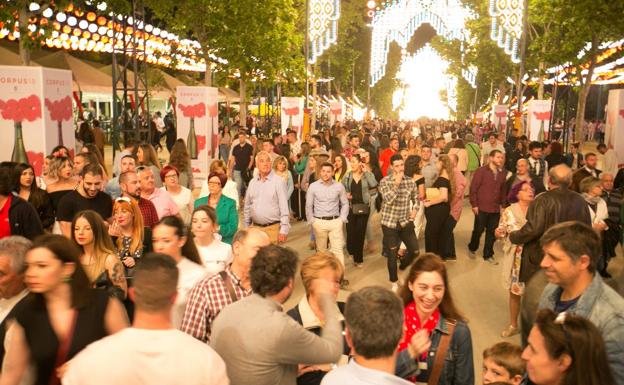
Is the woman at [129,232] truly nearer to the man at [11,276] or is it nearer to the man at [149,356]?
the man at [11,276]

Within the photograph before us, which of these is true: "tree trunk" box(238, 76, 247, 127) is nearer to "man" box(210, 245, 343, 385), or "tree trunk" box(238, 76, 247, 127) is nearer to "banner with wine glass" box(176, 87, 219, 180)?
"banner with wine glass" box(176, 87, 219, 180)

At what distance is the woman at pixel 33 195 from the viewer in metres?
7.91

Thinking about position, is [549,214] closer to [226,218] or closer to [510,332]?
[510,332]

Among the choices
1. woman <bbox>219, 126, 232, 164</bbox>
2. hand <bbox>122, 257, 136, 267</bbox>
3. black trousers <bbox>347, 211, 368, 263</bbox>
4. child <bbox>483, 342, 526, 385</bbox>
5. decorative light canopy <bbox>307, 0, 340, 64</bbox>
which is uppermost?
decorative light canopy <bbox>307, 0, 340, 64</bbox>

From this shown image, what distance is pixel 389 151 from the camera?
15734mm

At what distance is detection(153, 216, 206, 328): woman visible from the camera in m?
5.30

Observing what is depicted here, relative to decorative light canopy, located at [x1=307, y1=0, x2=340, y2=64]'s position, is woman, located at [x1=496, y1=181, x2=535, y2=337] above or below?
below

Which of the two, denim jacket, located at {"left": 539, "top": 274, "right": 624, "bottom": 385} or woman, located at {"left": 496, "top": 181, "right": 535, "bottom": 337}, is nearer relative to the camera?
denim jacket, located at {"left": 539, "top": 274, "right": 624, "bottom": 385}

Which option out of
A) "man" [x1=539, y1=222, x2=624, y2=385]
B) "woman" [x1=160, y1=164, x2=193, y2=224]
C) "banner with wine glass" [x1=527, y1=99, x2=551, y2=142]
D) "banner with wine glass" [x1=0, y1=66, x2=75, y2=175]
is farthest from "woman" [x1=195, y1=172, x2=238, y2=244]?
"banner with wine glass" [x1=527, y1=99, x2=551, y2=142]

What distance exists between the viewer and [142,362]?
3.09 meters

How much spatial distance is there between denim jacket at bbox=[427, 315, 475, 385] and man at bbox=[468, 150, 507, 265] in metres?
7.70

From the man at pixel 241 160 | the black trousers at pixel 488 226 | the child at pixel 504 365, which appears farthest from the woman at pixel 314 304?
the man at pixel 241 160

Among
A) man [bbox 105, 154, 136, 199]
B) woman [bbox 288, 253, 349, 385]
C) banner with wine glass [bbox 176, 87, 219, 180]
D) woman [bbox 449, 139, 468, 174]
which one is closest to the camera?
woman [bbox 288, 253, 349, 385]

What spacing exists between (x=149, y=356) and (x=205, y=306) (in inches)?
52.2
